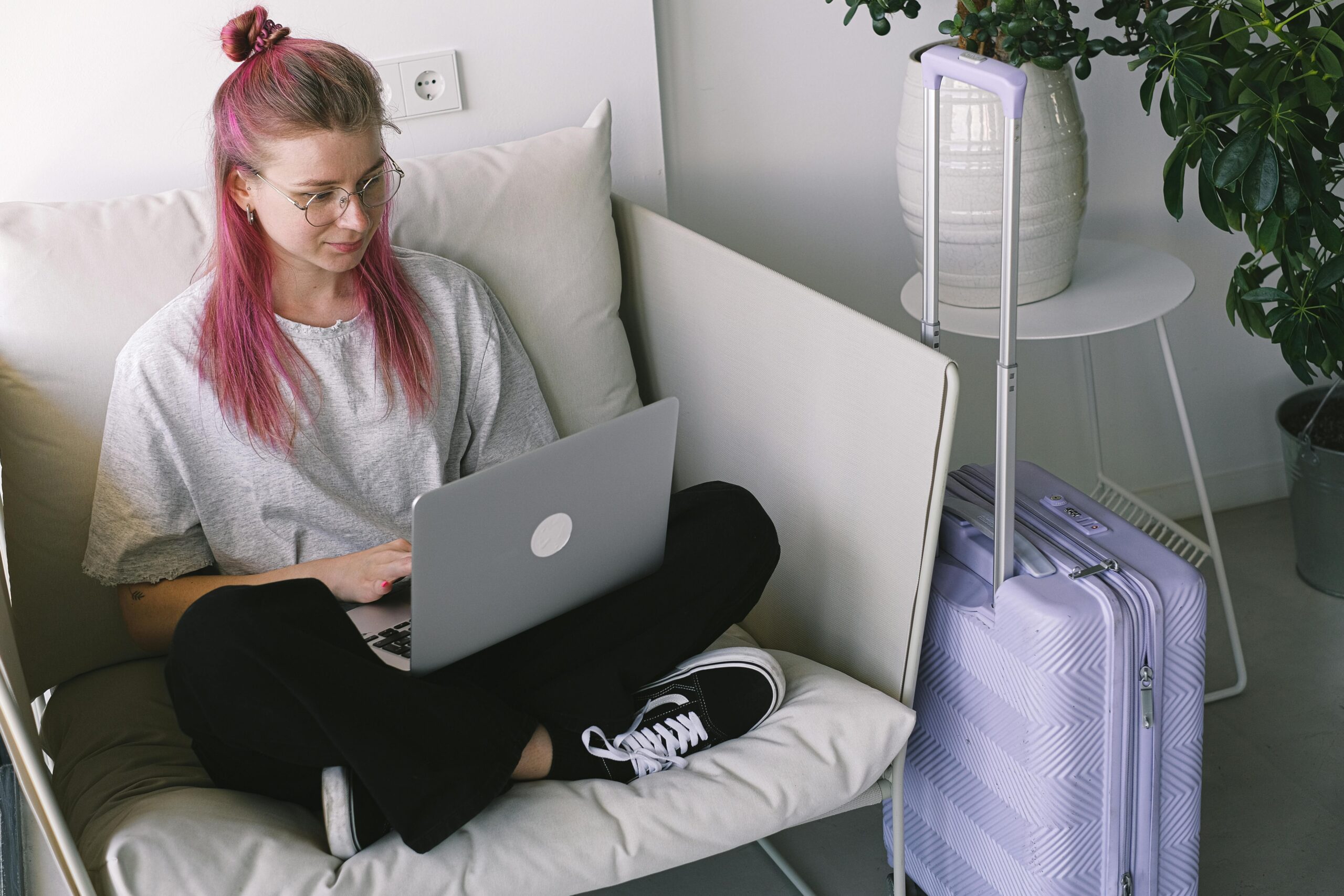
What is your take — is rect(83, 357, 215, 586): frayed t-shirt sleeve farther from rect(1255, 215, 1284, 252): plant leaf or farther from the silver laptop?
rect(1255, 215, 1284, 252): plant leaf

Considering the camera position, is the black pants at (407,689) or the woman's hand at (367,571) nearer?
the black pants at (407,689)

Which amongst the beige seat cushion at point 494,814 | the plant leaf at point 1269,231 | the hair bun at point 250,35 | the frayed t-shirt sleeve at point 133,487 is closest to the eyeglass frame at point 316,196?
the hair bun at point 250,35

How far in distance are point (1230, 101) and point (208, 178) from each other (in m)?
1.21

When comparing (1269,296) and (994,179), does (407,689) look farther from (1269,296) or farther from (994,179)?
(1269,296)

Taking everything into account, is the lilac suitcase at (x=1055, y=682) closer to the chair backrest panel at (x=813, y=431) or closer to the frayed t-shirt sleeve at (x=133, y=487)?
the chair backrest panel at (x=813, y=431)

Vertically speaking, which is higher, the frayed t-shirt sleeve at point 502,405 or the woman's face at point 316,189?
the woman's face at point 316,189

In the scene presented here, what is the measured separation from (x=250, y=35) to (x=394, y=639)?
0.65 metres

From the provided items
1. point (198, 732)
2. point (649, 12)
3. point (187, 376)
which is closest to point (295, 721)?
point (198, 732)

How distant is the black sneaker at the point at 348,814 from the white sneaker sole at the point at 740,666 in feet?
0.95

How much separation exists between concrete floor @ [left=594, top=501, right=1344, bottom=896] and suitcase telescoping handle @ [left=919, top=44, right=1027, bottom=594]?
0.54 metres

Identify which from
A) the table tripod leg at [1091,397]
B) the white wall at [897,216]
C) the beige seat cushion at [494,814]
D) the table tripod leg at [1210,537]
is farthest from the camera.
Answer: the table tripod leg at [1091,397]

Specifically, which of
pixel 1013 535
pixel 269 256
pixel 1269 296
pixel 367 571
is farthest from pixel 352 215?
pixel 1269 296

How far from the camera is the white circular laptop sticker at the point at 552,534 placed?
1.06 m

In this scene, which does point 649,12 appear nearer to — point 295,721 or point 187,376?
point 187,376
